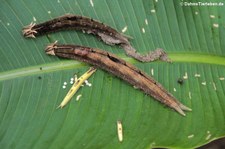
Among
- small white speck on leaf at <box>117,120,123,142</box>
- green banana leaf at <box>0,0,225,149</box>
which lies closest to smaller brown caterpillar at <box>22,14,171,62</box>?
green banana leaf at <box>0,0,225,149</box>

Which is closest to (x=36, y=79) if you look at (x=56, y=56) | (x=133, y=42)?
(x=56, y=56)

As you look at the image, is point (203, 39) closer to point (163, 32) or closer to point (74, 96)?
point (163, 32)

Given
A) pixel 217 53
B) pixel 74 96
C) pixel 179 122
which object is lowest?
pixel 179 122

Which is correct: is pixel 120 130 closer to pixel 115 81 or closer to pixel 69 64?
pixel 115 81

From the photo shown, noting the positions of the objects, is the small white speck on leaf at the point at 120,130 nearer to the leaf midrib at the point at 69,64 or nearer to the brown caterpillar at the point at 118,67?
the brown caterpillar at the point at 118,67

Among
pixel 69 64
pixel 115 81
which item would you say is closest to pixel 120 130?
pixel 115 81

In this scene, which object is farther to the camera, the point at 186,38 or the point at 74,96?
the point at 186,38

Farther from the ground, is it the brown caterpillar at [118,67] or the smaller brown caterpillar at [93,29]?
the smaller brown caterpillar at [93,29]

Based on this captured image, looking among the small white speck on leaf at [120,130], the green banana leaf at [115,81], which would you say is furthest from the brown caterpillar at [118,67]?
the small white speck on leaf at [120,130]
